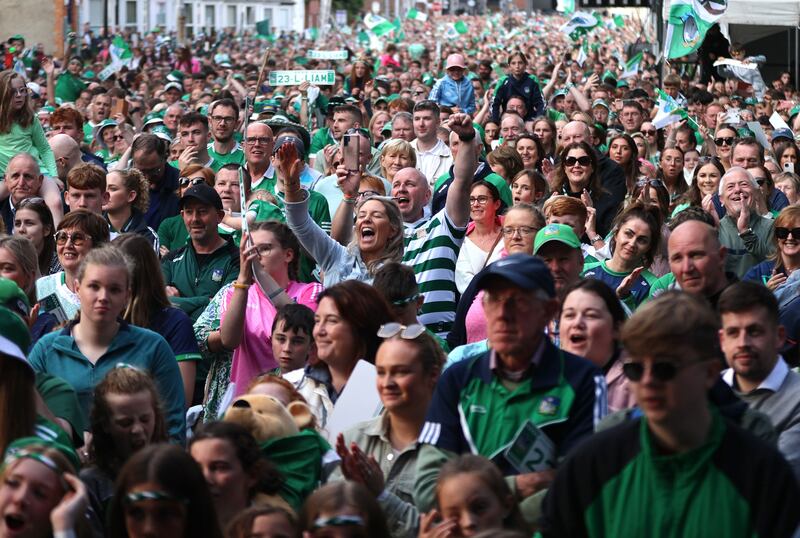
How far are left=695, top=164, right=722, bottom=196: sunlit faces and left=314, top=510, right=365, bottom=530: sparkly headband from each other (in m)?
7.20

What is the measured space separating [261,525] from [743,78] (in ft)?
61.7

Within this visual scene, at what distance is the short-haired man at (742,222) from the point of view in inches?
368

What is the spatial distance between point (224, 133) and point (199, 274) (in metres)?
4.08

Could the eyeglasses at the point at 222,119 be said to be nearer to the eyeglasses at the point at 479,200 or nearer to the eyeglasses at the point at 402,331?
the eyeglasses at the point at 479,200

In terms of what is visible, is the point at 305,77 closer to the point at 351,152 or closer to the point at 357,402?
the point at 351,152

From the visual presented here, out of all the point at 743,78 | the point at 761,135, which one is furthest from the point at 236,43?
the point at 761,135

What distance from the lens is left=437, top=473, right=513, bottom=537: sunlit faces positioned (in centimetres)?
420

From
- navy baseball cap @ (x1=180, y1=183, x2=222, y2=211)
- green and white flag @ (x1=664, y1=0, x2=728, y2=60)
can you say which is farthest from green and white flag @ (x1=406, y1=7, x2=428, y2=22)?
navy baseball cap @ (x1=180, y1=183, x2=222, y2=211)

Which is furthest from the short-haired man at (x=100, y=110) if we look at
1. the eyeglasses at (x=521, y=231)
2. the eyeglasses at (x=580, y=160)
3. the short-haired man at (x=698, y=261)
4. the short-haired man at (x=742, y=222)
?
the short-haired man at (x=698, y=261)

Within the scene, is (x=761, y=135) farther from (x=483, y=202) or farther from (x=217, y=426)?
(x=217, y=426)

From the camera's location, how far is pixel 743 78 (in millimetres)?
22062

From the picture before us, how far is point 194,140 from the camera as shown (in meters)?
12.0

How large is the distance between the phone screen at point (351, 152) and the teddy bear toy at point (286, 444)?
12.5 feet

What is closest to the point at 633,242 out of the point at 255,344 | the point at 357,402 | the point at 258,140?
the point at 255,344
